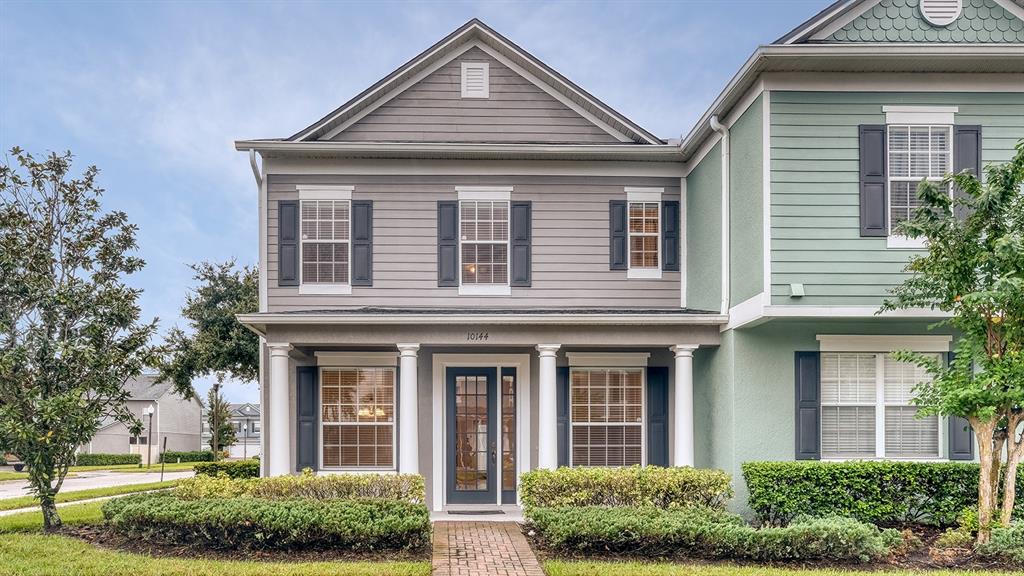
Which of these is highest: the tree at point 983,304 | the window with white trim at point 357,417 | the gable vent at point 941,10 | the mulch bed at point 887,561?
the gable vent at point 941,10

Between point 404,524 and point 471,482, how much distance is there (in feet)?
12.2

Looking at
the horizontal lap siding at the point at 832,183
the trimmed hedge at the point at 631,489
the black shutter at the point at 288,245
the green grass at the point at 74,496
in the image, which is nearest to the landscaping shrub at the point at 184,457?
the green grass at the point at 74,496

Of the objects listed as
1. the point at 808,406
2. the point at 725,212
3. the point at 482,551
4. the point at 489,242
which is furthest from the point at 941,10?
the point at 482,551

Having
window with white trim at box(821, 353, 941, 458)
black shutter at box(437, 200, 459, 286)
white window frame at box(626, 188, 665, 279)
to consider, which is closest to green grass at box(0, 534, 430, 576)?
black shutter at box(437, 200, 459, 286)

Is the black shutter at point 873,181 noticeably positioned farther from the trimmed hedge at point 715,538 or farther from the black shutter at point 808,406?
the trimmed hedge at point 715,538

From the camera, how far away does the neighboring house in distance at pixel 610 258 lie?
905cm

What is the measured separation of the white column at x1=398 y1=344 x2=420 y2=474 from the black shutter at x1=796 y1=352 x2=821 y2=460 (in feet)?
17.4

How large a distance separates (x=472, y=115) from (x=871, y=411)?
7.75 m

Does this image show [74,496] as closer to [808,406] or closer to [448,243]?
[448,243]

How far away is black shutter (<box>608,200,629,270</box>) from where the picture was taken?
11.8 metres

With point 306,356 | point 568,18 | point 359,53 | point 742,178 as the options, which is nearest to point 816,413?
point 742,178

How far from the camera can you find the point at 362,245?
11.6 metres

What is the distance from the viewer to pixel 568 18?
1855 centimetres

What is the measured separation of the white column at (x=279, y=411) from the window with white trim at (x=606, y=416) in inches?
175
